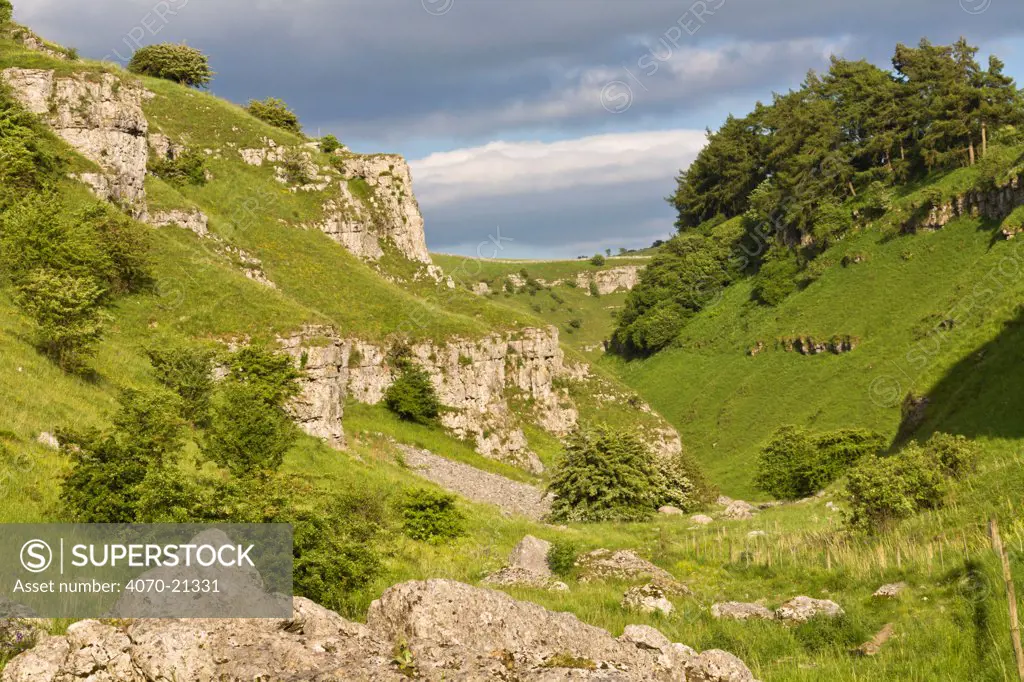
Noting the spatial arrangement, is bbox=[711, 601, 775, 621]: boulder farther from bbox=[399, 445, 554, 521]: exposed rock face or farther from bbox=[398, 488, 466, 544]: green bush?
bbox=[399, 445, 554, 521]: exposed rock face

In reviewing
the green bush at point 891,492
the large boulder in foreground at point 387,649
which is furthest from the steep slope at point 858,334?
the large boulder in foreground at point 387,649

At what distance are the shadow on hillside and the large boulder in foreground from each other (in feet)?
110

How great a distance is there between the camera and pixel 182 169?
Answer: 73625 mm

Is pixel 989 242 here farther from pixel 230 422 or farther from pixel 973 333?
pixel 230 422

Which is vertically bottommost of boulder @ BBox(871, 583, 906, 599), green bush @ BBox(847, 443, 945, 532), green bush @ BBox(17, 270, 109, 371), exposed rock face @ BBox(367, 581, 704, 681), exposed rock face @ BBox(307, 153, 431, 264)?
green bush @ BBox(847, 443, 945, 532)

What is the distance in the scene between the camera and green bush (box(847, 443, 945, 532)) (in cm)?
2456

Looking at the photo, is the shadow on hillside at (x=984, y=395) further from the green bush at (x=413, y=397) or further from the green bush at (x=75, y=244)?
the green bush at (x=75, y=244)

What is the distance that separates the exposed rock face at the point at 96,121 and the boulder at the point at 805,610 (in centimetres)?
5676

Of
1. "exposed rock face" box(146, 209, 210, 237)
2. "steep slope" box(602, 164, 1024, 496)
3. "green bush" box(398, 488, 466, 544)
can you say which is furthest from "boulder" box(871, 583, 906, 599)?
"exposed rock face" box(146, 209, 210, 237)

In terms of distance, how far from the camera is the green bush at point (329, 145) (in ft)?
309

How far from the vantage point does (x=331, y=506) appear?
54.4 ft

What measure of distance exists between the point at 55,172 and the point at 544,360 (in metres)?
45.3

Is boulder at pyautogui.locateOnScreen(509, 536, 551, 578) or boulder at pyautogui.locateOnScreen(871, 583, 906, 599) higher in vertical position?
boulder at pyautogui.locateOnScreen(871, 583, 906, 599)

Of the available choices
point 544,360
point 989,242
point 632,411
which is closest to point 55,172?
point 544,360
